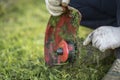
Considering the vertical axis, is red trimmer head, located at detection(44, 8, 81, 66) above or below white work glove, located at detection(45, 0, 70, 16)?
below

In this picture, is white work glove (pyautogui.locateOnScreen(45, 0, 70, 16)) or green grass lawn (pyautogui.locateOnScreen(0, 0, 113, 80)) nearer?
white work glove (pyautogui.locateOnScreen(45, 0, 70, 16))

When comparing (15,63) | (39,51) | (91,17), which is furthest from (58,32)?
(39,51)

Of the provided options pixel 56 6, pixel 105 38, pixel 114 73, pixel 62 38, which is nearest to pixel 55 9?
pixel 56 6

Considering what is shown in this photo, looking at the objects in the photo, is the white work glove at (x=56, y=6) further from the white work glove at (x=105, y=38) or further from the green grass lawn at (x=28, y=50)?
the green grass lawn at (x=28, y=50)

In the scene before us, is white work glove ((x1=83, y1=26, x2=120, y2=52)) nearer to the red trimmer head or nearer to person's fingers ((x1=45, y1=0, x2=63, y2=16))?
the red trimmer head

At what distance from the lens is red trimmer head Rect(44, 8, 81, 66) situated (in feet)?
6.37

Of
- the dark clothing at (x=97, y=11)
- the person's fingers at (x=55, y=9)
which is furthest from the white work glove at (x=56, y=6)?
the dark clothing at (x=97, y=11)

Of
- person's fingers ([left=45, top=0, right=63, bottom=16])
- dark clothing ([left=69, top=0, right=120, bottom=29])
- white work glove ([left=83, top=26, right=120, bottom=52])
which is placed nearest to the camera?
white work glove ([left=83, top=26, right=120, bottom=52])

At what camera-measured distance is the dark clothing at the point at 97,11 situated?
2104mm

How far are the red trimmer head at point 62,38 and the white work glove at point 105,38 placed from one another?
95mm

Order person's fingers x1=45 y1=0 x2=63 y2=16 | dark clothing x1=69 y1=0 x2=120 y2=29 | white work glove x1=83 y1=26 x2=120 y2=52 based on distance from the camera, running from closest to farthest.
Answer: white work glove x1=83 y1=26 x2=120 y2=52
person's fingers x1=45 y1=0 x2=63 y2=16
dark clothing x1=69 y1=0 x2=120 y2=29

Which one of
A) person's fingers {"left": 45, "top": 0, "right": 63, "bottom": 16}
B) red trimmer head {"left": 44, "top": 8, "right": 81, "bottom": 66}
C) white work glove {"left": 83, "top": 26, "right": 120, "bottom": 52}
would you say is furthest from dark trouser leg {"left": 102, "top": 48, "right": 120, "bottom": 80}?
person's fingers {"left": 45, "top": 0, "right": 63, "bottom": 16}

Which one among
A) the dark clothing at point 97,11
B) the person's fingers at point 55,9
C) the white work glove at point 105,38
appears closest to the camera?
the white work glove at point 105,38

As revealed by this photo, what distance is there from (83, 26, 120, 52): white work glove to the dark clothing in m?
0.20
